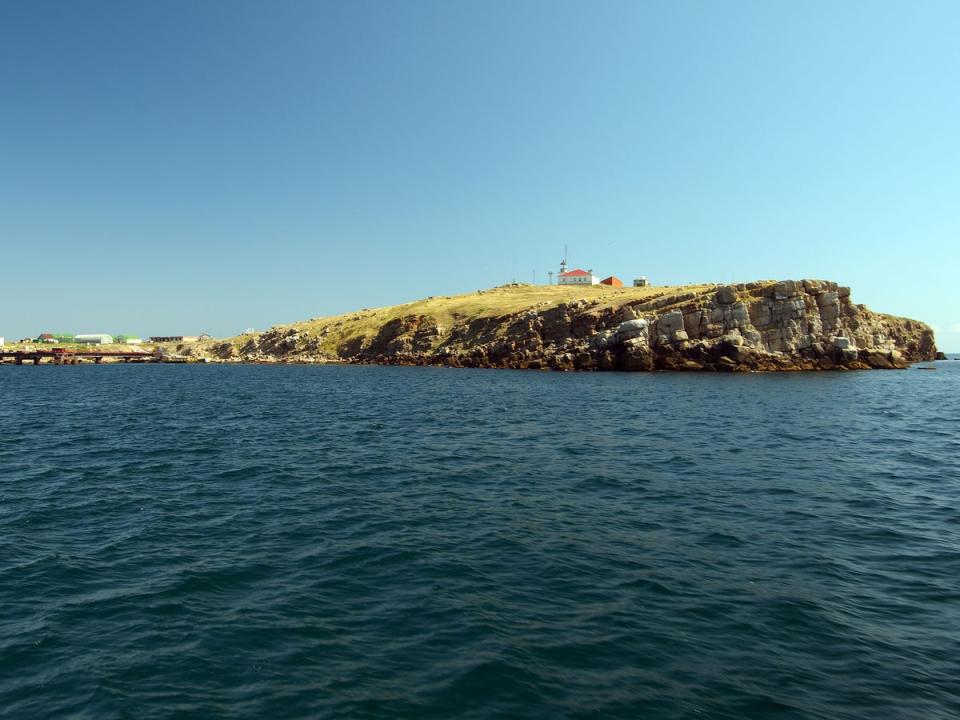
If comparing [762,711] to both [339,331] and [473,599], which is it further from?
[339,331]

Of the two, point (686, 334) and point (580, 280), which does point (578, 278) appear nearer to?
point (580, 280)

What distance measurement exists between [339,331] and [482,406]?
12196cm

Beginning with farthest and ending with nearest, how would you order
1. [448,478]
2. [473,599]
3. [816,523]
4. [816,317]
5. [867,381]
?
[816,317]
[867,381]
[448,478]
[816,523]
[473,599]

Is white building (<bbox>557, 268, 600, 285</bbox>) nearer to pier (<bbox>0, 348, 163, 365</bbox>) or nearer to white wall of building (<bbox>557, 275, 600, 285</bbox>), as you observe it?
white wall of building (<bbox>557, 275, 600, 285</bbox>)

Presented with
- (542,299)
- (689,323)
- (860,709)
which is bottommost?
(860,709)

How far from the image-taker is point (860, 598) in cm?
1406

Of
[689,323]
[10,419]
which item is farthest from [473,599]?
[689,323]

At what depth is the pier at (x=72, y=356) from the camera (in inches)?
6722

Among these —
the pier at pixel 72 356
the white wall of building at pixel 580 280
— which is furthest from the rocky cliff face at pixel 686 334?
the pier at pixel 72 356

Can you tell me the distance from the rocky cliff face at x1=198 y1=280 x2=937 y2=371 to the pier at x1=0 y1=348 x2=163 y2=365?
344 ft

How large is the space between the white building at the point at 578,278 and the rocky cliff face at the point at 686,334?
5450cm

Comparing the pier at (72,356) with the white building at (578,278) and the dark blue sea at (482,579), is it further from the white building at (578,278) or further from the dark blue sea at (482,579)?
the dark blue sea at (482,579)

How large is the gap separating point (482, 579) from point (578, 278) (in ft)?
603

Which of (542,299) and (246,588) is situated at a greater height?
(542,299)
